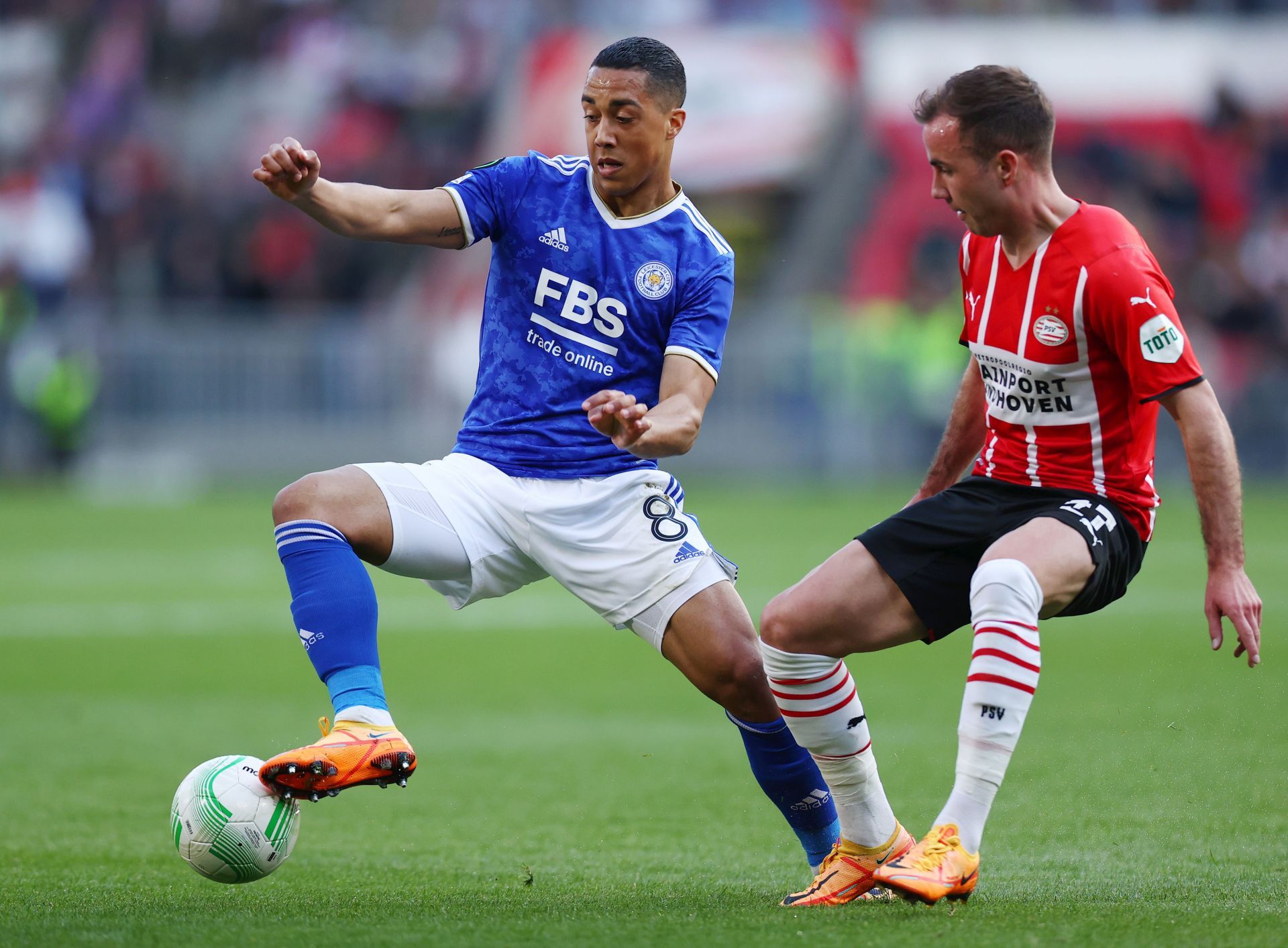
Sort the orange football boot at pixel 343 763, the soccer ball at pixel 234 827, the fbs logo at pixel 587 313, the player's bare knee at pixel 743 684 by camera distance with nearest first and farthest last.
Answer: the orange football boot at pixel 343 763, the soccer ball at pixel 234 827, the player's bare knee at pixel 743 684, the fbs logo at pixel 587 313

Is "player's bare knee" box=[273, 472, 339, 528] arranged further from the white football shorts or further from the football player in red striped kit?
the football player in red striped kit

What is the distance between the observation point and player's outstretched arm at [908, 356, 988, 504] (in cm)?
502

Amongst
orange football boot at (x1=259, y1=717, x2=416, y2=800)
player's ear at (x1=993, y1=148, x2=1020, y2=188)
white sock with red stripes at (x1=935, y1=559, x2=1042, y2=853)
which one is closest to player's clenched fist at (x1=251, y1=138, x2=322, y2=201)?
orange football boot at (x1=259, y1=717, x2=416, y2=800)

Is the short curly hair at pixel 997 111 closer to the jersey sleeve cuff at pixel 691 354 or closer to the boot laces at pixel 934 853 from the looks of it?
the jersey sleeve cuff at pixel 691 354

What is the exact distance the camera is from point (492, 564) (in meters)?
4.96

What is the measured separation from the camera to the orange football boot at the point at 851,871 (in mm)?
4652

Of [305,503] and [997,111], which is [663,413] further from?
[997,111]

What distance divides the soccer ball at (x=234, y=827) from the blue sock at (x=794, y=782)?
1.30 metres

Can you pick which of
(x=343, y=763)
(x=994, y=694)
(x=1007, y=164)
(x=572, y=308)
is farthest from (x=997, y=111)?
(x=343, y=763)

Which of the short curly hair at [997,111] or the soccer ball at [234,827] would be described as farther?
the soccer ball at [234,827]

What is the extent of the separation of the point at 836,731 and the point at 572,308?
4.73ft

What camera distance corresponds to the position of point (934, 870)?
4.03m

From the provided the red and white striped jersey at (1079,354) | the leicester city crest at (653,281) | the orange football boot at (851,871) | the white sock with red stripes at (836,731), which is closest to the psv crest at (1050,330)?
the red and white striped jersey at (1079,354)

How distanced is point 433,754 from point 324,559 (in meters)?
3.06
